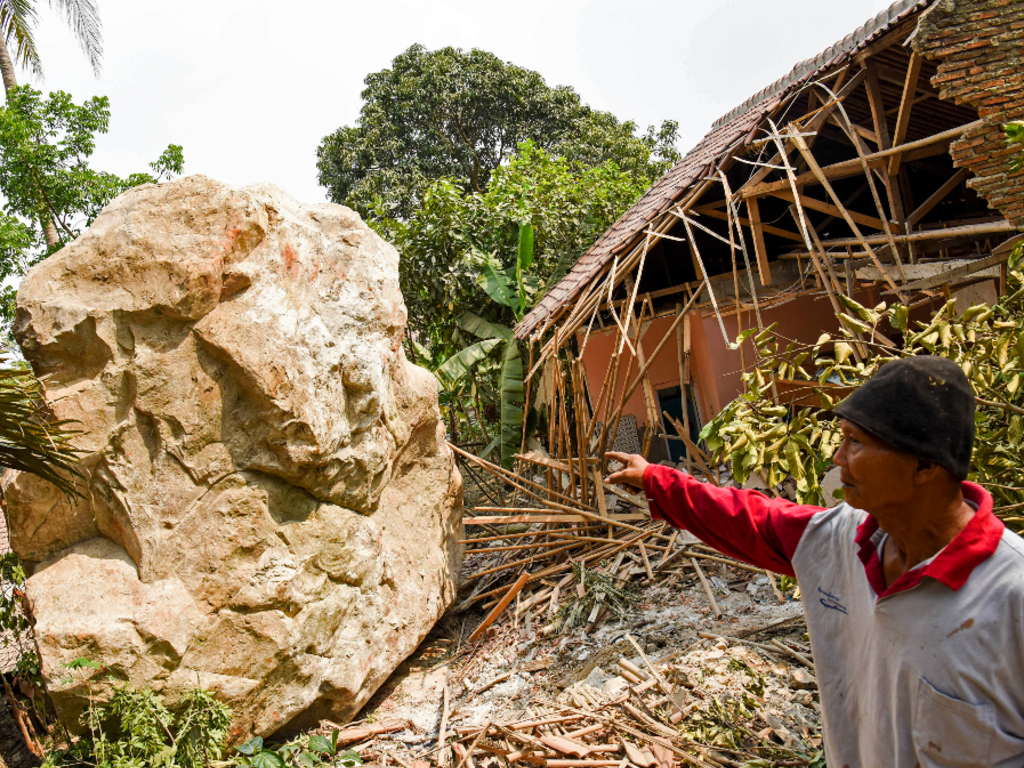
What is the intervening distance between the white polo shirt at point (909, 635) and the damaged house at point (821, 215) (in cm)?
231

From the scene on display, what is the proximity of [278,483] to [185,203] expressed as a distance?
6.15 feet

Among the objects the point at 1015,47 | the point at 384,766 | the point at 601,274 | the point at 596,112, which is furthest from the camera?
the point at 596,112

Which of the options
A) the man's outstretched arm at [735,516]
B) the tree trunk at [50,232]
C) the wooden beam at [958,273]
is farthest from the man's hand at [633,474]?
the tree trunk at [50,232]

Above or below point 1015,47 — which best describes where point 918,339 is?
below

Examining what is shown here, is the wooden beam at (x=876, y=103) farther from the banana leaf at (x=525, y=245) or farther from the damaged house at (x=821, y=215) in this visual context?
the banana leaf at (x=525, y=245)

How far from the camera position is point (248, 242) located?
182 inches

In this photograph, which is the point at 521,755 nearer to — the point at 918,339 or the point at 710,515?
the point at 710,515

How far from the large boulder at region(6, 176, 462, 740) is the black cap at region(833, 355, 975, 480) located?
145 inches

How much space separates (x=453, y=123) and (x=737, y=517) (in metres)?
20.1

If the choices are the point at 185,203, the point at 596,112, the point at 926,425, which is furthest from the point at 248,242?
the point at 596,112

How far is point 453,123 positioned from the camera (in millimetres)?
20359

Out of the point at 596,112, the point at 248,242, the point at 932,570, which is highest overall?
the point at 596,112

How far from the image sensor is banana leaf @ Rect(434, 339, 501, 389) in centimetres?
972

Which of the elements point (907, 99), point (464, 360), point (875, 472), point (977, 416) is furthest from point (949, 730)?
point (464, 360)
